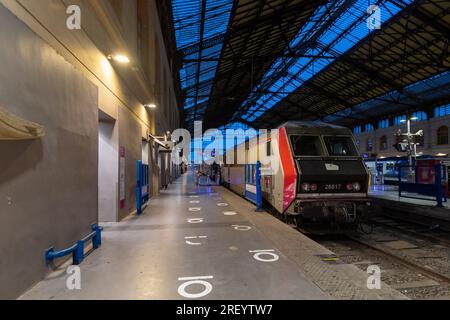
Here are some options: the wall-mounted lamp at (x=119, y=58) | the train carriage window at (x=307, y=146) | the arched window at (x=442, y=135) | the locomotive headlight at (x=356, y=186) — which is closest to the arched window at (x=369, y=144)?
the arched window at (x=442, y=135)

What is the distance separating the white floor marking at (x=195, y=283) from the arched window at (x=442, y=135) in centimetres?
2764

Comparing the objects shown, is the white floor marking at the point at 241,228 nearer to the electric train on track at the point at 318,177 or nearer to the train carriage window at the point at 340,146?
the electric train on track at the point at 318,177

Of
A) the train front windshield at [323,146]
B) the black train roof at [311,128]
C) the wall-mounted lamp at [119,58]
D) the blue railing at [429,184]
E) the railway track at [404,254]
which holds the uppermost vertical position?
the wall-mounted lamp at [119,58]

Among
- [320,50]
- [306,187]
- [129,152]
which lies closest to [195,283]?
[306,187]

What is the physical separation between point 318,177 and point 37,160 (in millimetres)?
4844

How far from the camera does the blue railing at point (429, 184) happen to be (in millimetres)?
7738

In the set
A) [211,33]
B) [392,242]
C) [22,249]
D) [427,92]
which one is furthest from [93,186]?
[427,92]

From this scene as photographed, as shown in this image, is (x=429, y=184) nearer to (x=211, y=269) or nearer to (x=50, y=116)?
(x=211, y=269)

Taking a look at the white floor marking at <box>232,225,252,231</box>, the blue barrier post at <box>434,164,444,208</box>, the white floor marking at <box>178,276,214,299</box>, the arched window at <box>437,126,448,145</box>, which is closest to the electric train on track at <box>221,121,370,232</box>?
the white floor marking at <box>232,225,252,231</box>

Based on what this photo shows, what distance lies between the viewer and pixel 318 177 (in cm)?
561

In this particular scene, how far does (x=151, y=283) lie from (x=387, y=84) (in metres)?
25.5

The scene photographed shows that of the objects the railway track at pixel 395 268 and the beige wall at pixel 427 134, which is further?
the beige wall at pixel 427 134

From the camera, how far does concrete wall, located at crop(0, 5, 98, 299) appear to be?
2467 mm

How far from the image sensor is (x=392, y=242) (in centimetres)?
624
